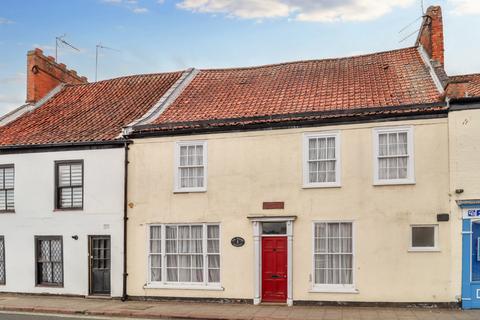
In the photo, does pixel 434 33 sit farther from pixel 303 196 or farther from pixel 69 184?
pixel 69 184

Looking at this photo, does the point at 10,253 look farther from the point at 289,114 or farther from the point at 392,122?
the point at 392,122

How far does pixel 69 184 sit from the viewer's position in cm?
1986

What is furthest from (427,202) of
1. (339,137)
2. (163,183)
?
(163,183)

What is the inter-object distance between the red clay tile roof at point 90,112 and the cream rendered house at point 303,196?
2258mm

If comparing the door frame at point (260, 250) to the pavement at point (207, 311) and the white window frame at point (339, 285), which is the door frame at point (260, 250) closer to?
the pavement at point (207, 311)

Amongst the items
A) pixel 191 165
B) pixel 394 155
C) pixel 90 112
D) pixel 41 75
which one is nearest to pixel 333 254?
pixel 394 155

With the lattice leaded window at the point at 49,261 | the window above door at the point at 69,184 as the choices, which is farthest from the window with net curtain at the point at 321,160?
the lattice leaded window at the point at 49,261

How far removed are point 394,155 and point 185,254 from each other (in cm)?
785

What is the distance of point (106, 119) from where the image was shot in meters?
21.5

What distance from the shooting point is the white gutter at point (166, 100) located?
19.1m

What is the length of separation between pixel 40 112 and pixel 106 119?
4.56 meters

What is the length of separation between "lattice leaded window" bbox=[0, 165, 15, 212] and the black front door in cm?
404

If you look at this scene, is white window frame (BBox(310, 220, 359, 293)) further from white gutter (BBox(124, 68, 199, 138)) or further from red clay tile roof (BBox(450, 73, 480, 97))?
white gutter (BBox(124, 68, 199, 138))

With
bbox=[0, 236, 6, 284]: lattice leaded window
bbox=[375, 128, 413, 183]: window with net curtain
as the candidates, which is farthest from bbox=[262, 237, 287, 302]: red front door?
bbox=[0, 236, 6, 284]: lattice leaded window
